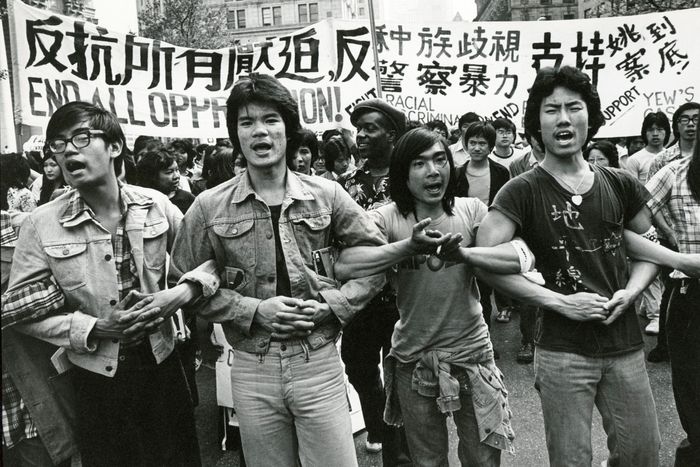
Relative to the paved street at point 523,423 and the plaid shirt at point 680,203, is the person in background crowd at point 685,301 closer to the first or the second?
the plaid shirt at point 680,203

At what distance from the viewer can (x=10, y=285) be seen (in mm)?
2252

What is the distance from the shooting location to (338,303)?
2.33m

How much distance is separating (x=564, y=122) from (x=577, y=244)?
0.52 m

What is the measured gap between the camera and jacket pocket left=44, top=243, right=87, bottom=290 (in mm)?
2281

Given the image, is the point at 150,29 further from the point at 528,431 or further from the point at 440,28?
the point at 528,431

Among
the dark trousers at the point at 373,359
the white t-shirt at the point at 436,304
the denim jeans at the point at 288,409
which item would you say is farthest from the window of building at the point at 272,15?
the denim jeans at the point at 288,409

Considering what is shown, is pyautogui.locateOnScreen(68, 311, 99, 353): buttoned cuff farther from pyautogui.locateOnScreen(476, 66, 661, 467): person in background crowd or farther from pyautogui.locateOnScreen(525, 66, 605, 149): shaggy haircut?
pyautogui.locateOnScreen(525, 66, 605, 149): shaggy haircut

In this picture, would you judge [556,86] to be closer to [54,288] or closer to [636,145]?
[54,288]

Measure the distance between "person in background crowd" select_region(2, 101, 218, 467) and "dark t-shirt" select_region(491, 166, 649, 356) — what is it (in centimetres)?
136

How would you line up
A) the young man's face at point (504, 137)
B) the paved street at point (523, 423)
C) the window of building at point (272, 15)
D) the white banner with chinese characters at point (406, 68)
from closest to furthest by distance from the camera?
the paved street at point (523, 423) < the white banner with chinese characters at point (406, 68) < the young man's face at point (504, 137) < the window of building at point (272, 15)

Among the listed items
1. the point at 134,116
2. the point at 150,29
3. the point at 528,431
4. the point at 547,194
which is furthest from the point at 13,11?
the point at 150,29

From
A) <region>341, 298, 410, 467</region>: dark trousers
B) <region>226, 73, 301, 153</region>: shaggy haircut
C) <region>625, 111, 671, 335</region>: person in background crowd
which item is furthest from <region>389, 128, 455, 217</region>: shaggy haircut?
<region>625, 111, 671, 335</region>: person in background crowd

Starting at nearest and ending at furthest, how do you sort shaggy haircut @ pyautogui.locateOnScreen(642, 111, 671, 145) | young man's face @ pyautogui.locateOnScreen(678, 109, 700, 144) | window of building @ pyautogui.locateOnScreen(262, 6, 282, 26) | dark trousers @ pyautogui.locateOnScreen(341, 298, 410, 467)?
dark trousers @ pyautogui.locateOnScreen(341, 298, 410, 467), young man's face @ pyautogui.locateOnScreen(678, 109, 700, 144), shaggy haircut @ pyautogui.locateOnScreen(642, 111, 671, 145), window of building @ pyautogui.locateOnScreen(262, 6, 282, 26)

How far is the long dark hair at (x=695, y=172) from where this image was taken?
2.93m
